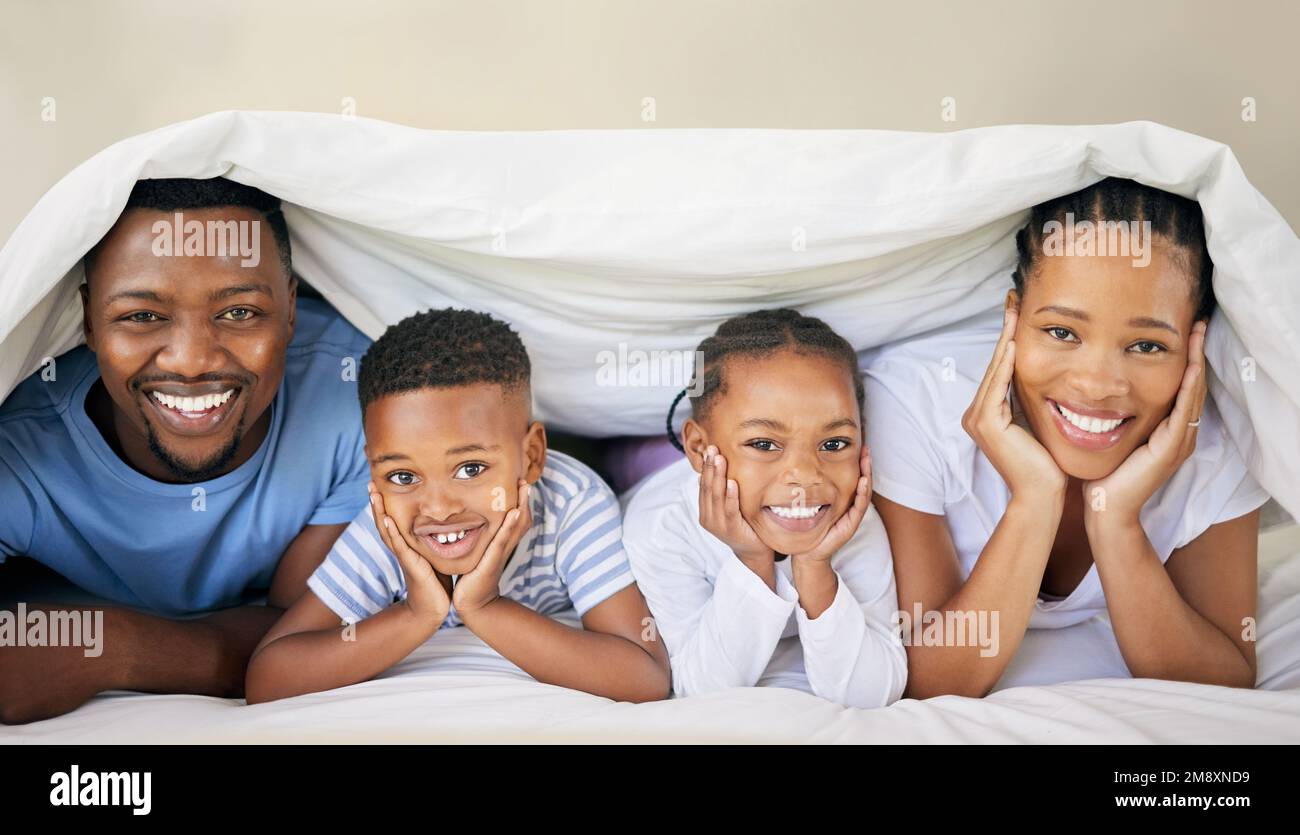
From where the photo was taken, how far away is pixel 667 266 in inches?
45.9

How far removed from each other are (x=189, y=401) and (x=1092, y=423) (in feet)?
3.26

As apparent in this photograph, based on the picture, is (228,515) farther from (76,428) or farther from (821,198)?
(821,198)

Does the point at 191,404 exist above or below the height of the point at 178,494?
above

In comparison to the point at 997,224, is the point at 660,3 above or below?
above

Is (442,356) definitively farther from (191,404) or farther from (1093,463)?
(1093,463)

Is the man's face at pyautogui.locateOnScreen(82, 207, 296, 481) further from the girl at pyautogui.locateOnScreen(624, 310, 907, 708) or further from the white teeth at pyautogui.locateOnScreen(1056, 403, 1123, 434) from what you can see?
the white teeth at pyautogui.locateOnScreen(1056, 403, 1123, 434)

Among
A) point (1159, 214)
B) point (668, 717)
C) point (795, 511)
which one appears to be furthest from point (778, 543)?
point (1159, 214)

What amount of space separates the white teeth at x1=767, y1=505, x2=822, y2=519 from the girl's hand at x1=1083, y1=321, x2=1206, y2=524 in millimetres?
320

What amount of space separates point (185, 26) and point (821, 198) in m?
1.00

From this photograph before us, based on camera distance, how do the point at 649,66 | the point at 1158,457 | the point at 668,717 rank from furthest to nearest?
the point at 649,66 → the point at 1158,457 → the point at 668,717

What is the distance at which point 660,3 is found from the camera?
1.52 meters

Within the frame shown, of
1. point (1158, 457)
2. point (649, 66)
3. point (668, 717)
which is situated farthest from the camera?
point (649, 66)
